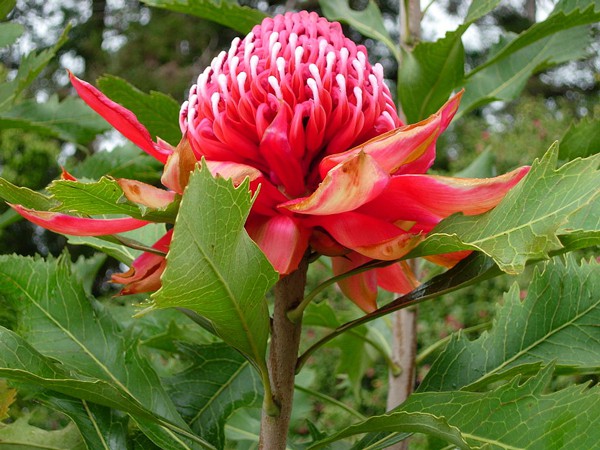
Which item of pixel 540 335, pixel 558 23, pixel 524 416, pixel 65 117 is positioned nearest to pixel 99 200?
pixel 524 416

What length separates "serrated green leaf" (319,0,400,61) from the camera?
1486 mm

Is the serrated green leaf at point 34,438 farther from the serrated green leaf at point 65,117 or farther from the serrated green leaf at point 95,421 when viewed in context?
the serrated green leaf at point 65,117

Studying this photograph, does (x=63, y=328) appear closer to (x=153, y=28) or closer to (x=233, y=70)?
(x=233, y=70)

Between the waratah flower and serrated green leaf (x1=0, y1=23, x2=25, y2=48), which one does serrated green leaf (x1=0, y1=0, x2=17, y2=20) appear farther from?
the waratah flower

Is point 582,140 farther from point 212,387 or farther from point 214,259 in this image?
point 214,259

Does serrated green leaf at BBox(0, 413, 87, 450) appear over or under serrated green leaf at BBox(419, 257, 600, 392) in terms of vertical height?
under

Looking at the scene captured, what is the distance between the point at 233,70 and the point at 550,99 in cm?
1296

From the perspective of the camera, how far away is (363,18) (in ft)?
5.05

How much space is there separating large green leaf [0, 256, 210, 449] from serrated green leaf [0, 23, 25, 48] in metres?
0.59

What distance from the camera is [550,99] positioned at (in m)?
12.9

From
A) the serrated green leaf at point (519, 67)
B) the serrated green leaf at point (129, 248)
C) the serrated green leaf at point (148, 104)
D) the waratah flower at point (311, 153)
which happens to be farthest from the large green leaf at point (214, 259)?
the serrated green leaf at point (519, 67)

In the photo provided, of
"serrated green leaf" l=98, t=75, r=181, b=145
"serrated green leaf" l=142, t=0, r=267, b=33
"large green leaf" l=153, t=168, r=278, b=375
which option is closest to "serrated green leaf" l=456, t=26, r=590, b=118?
"serrated green leaf" l=142, t=0, r=267, b=33

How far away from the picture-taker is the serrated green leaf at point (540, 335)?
0.93 m

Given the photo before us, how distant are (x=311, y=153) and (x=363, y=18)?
80 cm
